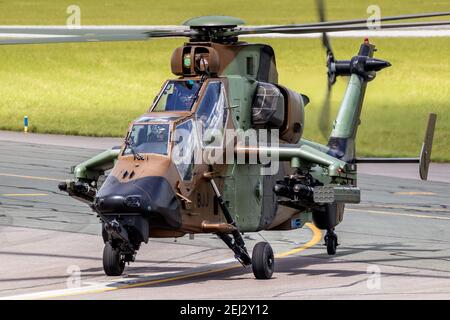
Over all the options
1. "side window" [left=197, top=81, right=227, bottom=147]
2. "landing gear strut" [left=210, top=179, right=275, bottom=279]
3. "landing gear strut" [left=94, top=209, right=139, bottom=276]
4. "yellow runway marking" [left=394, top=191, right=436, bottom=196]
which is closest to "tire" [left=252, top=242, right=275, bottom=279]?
"landing gear strut" [left=210, top=179, right=275, bottom=279]

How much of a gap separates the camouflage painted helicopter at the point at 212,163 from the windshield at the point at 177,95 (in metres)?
0.02

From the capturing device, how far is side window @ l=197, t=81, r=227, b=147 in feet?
61.3

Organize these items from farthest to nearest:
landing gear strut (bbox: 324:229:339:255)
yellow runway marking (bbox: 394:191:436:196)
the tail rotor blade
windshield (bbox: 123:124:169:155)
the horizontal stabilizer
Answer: yellow runway marking (bbox: 394:191:436:196) → landing gear strut (bbox: 324:229:339:255) → the tail rotor blade → the horizontal stabilizer → windshield (bbox: 123:124:169:155)

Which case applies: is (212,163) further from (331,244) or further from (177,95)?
(331,244)

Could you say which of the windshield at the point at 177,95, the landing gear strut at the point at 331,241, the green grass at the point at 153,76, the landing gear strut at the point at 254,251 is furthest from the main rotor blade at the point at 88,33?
the green grass at the point at 153,76

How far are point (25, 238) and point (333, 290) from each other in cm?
913

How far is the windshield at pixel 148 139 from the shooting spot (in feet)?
58.9

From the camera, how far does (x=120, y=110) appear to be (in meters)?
58.2

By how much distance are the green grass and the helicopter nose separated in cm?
2288

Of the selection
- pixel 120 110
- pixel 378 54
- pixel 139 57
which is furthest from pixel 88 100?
pixel 378 54

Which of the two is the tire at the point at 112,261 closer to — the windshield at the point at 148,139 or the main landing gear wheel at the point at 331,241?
the windshield at the point at 148,139

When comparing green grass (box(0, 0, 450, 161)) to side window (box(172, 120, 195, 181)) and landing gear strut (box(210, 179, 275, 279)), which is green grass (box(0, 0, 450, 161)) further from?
side window (box(172, 120, 195, 181))

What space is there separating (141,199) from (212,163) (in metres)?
2.13

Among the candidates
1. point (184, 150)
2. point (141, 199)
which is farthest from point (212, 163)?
point (141, 199)
